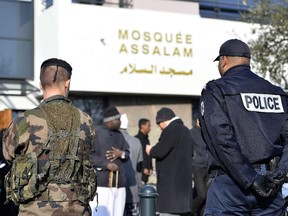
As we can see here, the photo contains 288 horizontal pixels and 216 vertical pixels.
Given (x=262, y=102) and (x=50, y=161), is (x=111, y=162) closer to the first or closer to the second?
(x=50, y=161)

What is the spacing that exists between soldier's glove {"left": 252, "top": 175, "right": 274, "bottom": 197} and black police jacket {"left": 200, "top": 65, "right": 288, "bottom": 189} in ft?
0.12

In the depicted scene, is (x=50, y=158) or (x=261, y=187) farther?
(x=50, y=158)

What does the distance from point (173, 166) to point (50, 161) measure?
503cm

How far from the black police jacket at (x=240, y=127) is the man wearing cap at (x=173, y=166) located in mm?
4976

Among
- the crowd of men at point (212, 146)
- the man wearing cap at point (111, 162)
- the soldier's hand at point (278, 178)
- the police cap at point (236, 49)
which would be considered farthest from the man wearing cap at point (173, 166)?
the soldier's hand at point (278, 178)

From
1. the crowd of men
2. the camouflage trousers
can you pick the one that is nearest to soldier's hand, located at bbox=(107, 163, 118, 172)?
the crowd of men

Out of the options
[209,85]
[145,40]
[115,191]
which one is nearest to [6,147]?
[209,85]

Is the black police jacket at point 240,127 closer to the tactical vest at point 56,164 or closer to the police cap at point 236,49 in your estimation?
the police cap at point 236,49

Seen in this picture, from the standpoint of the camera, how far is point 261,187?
4.26 metres

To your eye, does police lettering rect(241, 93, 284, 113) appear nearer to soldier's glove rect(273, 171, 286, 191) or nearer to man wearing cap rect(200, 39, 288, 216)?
man wearing cap rect(200, 39, 288, 216)

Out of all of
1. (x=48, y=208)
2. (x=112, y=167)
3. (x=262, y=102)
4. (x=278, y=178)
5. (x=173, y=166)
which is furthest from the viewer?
(x=173, y=166)

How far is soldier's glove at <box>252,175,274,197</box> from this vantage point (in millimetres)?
4246

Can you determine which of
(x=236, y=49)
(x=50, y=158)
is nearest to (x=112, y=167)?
(x=50, y=158)

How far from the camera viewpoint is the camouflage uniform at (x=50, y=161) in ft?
15.3
